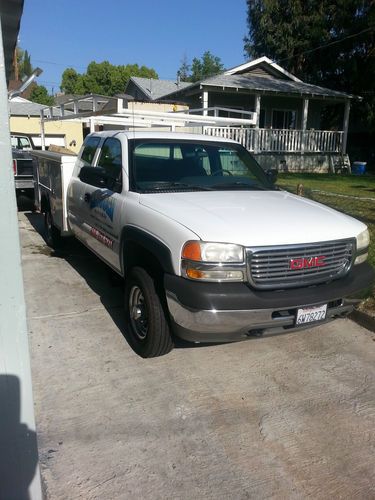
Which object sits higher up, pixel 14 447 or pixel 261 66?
pixel 261 66

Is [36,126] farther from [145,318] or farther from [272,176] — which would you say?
[145,318]

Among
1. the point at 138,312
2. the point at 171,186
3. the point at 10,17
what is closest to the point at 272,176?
the point at 171,186

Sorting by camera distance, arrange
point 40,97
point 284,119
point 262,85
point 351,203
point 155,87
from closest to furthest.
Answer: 1. point 351,203
2. point 262,85
3. point 284,119
4. point 155,87
5. point 40,97

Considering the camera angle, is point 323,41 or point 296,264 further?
point 323,41

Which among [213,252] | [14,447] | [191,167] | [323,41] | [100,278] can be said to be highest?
[323,41]

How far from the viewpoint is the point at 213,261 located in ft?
10.2

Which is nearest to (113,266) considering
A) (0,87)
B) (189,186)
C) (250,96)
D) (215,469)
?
(189,186)

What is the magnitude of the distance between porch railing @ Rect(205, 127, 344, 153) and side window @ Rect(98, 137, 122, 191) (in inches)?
529

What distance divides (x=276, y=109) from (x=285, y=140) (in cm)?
292

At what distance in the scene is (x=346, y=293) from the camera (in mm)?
3539

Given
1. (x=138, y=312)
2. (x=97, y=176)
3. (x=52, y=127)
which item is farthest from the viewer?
(x=52, y=127)

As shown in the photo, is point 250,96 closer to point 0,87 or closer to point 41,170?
point 41,170

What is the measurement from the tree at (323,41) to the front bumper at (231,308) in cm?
2280

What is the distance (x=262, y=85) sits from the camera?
19922 millimetres
